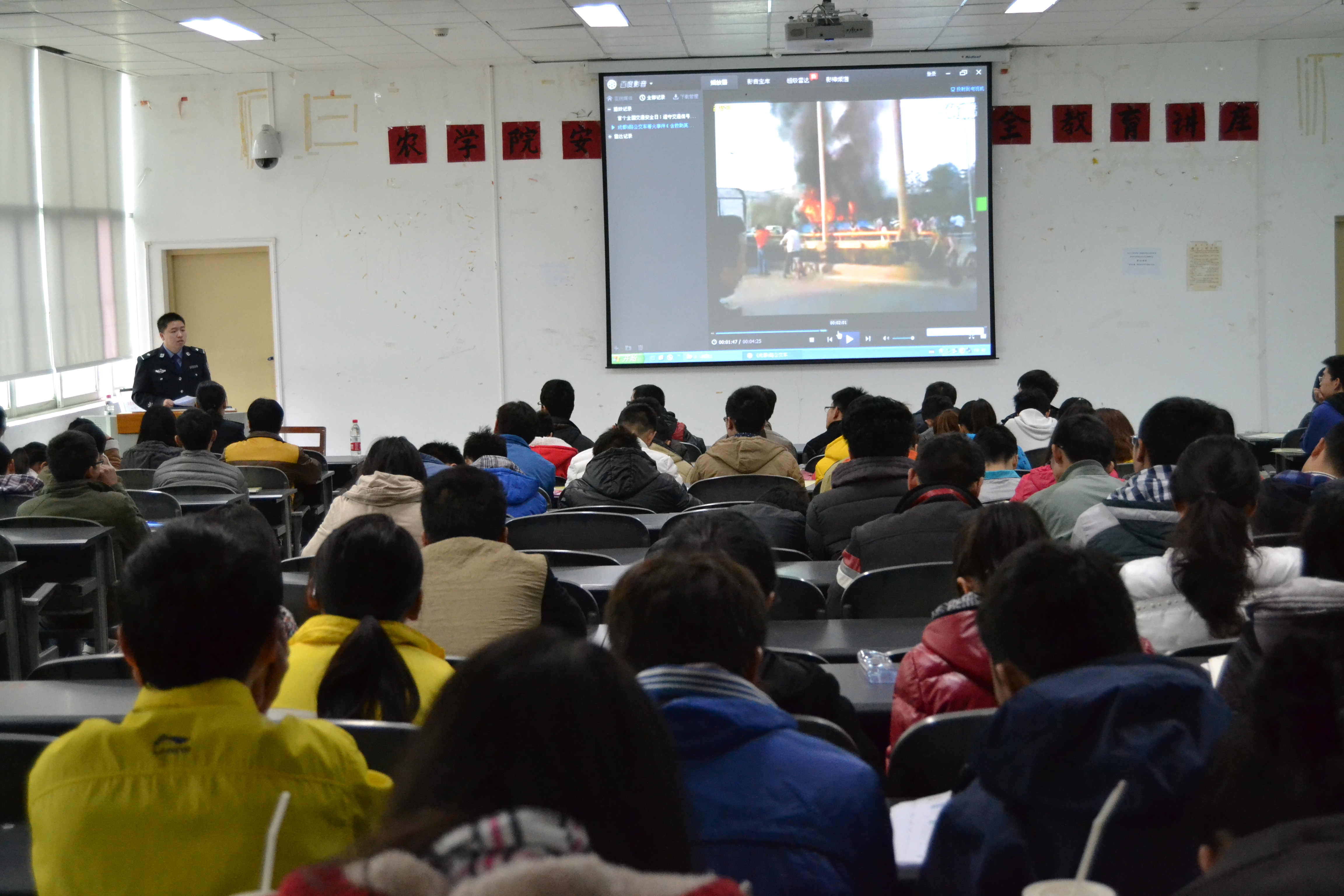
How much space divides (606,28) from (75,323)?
13.9 feet

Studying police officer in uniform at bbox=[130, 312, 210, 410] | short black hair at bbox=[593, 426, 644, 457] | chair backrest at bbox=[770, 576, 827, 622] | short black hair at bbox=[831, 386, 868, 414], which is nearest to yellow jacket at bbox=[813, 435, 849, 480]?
short black hair at bbox=[593, 426, 644, 457]

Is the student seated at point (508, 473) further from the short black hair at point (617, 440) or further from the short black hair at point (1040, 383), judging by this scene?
the short black hair at point (1040, 383)

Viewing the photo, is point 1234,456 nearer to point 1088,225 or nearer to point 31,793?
point 31,793

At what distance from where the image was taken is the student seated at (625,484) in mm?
4391

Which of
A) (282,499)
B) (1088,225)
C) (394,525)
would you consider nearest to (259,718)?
(394,525)

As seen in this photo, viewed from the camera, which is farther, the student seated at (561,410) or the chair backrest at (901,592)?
the student seated at (561,410)

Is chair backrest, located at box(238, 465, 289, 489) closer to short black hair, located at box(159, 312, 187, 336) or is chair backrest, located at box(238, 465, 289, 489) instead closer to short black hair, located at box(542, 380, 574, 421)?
short black hair, located at box(542, 380, 574, 421)

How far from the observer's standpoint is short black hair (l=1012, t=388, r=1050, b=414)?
20.4ft

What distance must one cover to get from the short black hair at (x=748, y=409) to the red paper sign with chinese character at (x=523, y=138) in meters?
3.77

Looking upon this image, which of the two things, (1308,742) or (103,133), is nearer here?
(1308,742)

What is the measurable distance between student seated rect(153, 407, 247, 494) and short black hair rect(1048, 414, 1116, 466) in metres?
3.40

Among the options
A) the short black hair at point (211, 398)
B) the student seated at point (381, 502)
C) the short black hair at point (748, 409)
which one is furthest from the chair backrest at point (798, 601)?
the short black hair at point (211, 398)

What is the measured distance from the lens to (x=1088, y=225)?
822 cm

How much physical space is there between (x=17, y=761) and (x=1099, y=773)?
151 centimetres
